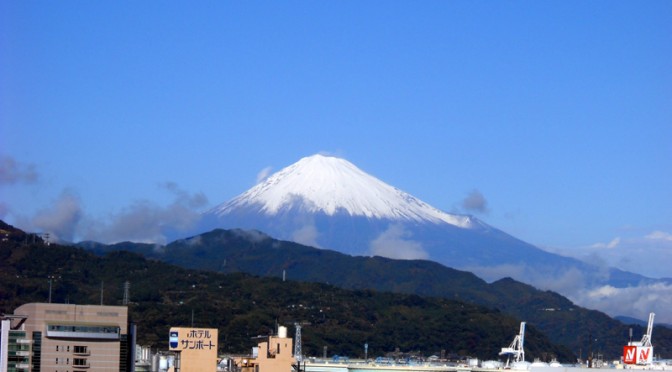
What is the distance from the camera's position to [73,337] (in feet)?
310

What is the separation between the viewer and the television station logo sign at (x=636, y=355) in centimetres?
10875

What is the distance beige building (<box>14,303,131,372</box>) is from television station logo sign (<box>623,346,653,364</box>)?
34.0 m

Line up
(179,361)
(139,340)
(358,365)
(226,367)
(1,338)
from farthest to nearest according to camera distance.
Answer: (139,340), (358,365), (226,367), (179,361), (1,338)

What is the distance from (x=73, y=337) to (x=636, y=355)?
37.5 m

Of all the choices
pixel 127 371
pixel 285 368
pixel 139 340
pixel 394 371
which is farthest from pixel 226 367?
pixel 139 340

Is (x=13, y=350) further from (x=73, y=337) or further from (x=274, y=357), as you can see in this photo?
(x=274, y=357)

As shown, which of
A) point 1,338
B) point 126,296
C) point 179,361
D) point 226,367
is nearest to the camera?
point 1,338

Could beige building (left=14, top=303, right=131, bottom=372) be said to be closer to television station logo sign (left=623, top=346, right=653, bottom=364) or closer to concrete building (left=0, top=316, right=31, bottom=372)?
concrete building (left=0, top=316, right=31, bottom=372)

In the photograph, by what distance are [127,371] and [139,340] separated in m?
87.5

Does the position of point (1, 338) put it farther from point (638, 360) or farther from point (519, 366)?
point (519, 366)

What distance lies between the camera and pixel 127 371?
96875 millimetres

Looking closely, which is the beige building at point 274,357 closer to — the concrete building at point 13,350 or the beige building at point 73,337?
the beige building at point 73,337

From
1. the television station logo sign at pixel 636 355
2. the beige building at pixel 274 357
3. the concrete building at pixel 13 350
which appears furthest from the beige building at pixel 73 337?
the television station logo sign at pixel 636 355

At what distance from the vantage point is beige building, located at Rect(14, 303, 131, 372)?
309ft
